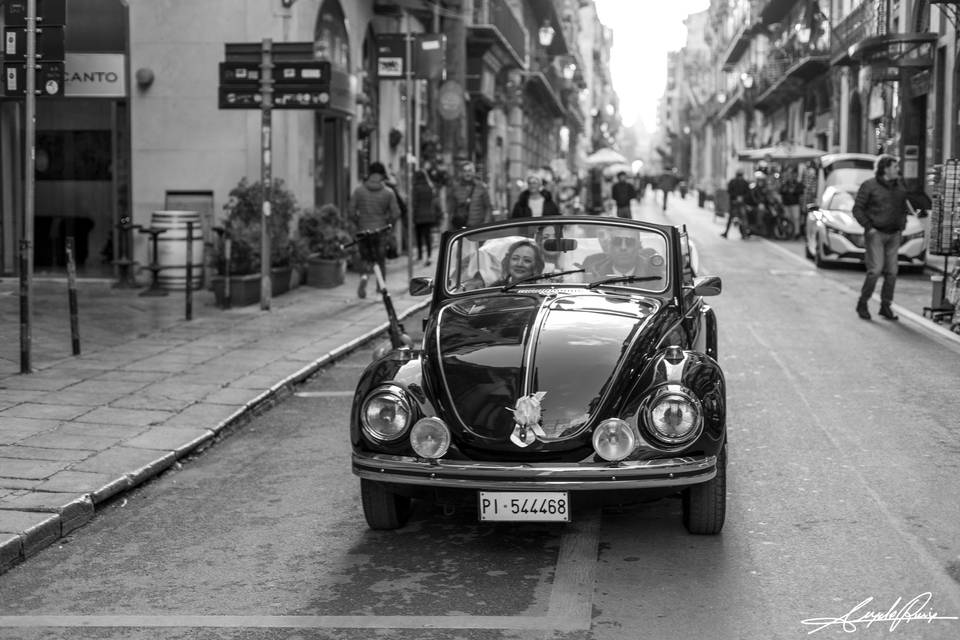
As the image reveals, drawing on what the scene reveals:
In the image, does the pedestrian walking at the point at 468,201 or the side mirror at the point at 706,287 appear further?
the pedestrian walking at the point at 468,201

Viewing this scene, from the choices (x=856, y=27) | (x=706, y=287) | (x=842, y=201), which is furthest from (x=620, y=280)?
(x=856, y=27)

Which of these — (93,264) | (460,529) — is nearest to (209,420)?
(460,529)

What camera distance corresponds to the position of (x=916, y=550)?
5.71 metres

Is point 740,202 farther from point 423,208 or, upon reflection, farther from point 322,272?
point 322,272

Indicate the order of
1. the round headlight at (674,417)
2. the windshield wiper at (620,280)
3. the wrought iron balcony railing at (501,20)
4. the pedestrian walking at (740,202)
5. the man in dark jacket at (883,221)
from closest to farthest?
the round headlight at (674,417) → the windshield wiper at (620,280) → the man in dark jacket at (883,221) → the pedestrian walking at (740,202) → the wrought iron balcony railing at (501,20)

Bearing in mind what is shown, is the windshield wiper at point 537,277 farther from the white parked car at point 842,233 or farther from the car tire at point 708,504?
the white parked car at point 842,233

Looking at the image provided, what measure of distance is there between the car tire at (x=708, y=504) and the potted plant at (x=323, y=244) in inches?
493

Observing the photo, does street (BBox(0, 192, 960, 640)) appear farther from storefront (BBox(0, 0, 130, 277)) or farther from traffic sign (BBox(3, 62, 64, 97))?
storefront (BBox(0, 0, 130, 277))

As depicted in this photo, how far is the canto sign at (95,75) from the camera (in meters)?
17.5

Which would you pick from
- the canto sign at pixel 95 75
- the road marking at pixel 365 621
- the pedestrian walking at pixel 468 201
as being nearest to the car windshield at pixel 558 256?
the road marking at pixel 365 621

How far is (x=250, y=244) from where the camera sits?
16000 millimetres

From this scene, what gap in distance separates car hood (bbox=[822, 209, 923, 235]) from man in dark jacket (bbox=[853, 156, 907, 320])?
7.30 m

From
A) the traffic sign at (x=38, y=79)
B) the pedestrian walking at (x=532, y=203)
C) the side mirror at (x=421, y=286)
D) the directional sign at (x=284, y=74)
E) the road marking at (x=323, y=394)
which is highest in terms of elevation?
the directional sign at (x=284, y=74)

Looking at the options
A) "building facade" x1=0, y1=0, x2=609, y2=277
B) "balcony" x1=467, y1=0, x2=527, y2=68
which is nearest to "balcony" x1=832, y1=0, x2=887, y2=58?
"balcony" x1=467, y1=0, x2=527, y2=68
